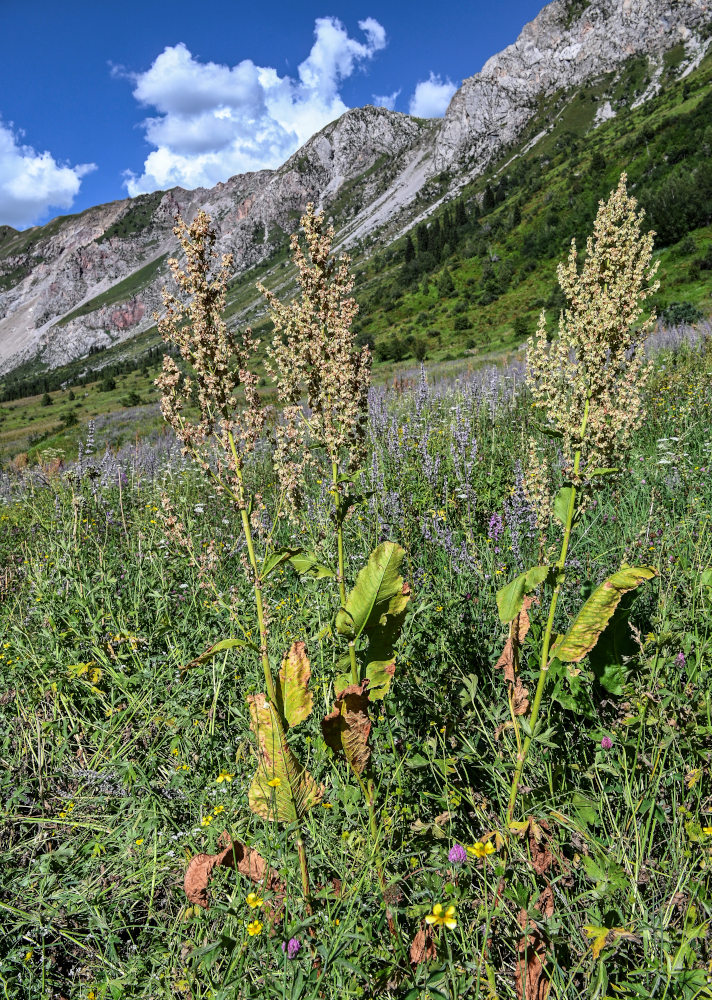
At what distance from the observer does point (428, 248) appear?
88312mm

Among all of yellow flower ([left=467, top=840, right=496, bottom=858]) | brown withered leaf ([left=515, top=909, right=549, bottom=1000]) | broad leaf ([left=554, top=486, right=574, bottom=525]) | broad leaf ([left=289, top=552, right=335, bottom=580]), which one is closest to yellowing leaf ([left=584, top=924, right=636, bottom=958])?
brown withered leaf ([left=515, top=909, right=549, bottom=1000])

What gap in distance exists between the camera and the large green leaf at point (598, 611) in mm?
1979

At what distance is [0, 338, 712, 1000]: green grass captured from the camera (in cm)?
184

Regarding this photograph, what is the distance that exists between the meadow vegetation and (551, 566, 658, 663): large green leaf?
0.01 meters

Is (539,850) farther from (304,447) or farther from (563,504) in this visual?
(304,447)

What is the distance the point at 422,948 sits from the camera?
185 centimetres

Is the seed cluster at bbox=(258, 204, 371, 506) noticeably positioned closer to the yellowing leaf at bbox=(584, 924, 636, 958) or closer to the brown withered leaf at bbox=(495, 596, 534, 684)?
the brown withered leaf at bbox=(495, 596, 534, 684)

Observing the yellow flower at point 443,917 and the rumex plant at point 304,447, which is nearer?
the yellow flower at point 443,917

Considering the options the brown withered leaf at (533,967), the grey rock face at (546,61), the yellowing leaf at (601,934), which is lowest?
the brown withered leaf at (533,967)

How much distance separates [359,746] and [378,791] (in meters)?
0.66

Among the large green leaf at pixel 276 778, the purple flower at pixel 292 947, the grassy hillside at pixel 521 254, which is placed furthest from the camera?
the grassy hillside at pixel 521 254

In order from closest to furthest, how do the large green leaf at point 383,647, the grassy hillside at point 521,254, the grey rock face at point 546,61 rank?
1. the large green leaf at point 383,647
2. the grassy hillside at point 521,254
3. the grey rock face at point 546,61

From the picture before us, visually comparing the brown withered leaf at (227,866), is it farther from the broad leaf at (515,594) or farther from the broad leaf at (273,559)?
the broad leaf at (515,594)

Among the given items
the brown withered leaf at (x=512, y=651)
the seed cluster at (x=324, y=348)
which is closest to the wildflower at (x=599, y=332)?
the brown withered leaf at (x=512, y=651)
